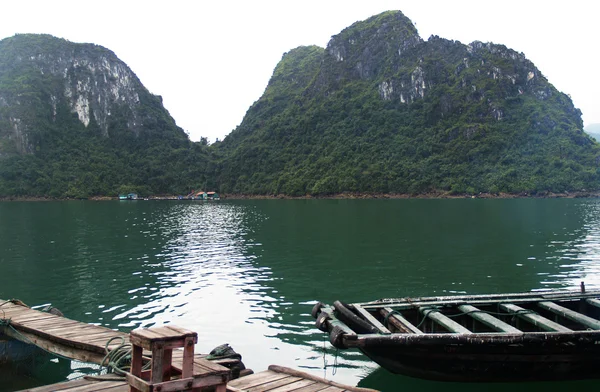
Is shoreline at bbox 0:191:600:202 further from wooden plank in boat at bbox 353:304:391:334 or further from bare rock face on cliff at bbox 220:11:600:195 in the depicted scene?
wooden plank in boat at bbox 353:304:391:334

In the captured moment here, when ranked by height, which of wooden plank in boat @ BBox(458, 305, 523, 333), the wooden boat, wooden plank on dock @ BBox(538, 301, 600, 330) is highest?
wooden plank on dock @ BBox(538, 301, 600, 330)

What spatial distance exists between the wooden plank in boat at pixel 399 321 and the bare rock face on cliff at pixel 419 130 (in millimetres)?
120741

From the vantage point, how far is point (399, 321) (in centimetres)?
837

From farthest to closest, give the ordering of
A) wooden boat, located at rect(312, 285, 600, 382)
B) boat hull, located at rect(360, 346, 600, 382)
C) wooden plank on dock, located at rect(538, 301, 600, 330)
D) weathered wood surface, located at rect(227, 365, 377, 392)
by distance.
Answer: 1. wooden plank on dock, located at rect(538, 301, 600, 330)
2. boat hull, located at rect(360, 346, 600, 382)
3. wooden boat, located at rect(312, 285, 600, 382)
4. weathered wood surface, located at rect(227, 365, 377, 392)

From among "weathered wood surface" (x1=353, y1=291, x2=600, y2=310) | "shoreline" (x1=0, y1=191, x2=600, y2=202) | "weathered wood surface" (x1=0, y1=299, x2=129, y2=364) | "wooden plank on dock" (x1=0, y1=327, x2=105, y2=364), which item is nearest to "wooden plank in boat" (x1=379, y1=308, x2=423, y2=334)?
"weathered wood surface" (x1=353, y1=291, x2=600, y2=310)

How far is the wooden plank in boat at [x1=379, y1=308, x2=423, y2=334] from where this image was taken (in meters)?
7.92

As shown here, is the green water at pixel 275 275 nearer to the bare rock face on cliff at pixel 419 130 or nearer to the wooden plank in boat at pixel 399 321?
the wooden plank in boat at pixel 399 321

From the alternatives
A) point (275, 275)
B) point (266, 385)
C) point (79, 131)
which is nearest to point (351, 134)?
point (79, 131)

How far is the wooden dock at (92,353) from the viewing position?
593 centimetres

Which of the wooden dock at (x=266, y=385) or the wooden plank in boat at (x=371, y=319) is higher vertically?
the wooden plank in boat at (x=371, y=319)

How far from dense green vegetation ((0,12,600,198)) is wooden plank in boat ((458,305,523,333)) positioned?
119671mm

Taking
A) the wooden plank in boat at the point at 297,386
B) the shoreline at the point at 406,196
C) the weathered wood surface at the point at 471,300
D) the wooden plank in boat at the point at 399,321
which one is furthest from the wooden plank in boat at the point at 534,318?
the shoreline at the point at 406,196

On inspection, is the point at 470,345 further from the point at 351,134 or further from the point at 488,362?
the point at 351,134

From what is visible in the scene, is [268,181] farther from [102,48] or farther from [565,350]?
[565,350]
